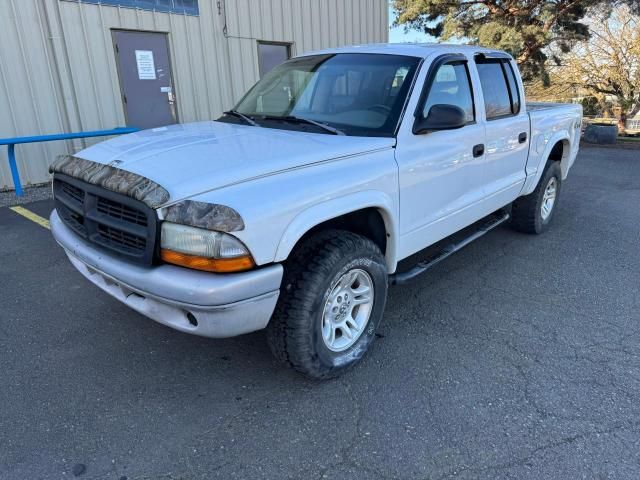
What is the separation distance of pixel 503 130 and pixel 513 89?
70 centimetres

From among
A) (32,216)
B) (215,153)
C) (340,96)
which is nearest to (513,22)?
(340,96)

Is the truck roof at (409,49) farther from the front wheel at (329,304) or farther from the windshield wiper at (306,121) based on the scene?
the front wheel at (329,304)

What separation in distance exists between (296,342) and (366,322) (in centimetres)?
63

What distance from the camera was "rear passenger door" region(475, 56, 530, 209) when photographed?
3980 millimetres

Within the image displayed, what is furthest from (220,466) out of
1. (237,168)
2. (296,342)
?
(237,168)

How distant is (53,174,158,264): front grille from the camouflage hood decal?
3 centimetres

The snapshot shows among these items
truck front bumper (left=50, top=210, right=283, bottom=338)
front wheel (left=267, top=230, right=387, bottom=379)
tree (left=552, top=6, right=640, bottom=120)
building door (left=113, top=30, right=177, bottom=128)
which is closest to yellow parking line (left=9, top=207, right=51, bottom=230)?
building door (left=113, top=30, right=177, bottom=128)

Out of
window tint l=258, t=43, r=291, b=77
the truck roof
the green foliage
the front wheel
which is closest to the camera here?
the front wheel

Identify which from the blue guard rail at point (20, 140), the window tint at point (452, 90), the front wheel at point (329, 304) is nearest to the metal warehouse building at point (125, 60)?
the blue guard rail at point (20, 140)

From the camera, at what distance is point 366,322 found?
3008 millimetres

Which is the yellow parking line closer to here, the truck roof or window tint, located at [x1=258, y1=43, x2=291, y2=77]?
the truck roof

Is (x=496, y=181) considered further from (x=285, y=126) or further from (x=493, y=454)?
(x=493, y=454)

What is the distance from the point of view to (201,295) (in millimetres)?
2160

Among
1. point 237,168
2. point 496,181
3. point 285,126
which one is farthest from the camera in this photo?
point 496,181
